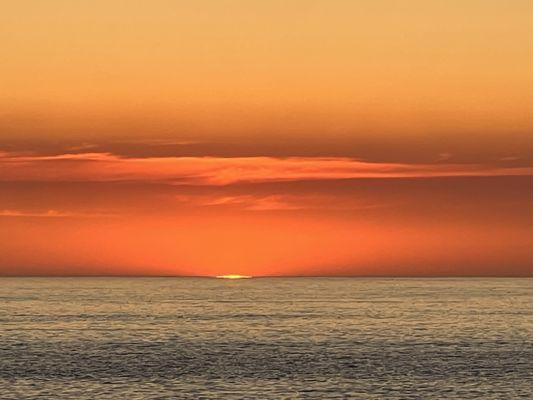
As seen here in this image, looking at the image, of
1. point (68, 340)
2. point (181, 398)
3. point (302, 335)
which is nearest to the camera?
point (181, 398)

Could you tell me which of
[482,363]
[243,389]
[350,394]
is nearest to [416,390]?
[350,394]

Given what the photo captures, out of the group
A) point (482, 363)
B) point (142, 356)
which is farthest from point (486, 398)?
point (142, 356)

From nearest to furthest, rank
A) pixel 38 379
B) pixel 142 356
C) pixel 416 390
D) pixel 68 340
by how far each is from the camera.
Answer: pixel 416 390 → pixel 38 379 → pixel 142 356 → pixel 68 340

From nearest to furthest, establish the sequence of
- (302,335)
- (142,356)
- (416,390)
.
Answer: (416,390) → (142,356) → (302,335)

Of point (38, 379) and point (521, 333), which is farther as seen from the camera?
point (521, 333)

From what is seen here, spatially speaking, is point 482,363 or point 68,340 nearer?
point 482,363

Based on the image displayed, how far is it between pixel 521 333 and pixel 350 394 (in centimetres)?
7025

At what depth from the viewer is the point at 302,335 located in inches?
5497

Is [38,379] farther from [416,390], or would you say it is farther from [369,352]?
[369,352]

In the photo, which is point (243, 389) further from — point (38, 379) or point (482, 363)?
point (482, 363)

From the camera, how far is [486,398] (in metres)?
78.1

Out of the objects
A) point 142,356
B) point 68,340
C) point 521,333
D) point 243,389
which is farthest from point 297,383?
point 521,333

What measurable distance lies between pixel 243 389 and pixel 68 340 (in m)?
51.6

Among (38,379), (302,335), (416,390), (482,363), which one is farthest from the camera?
(302,335)
